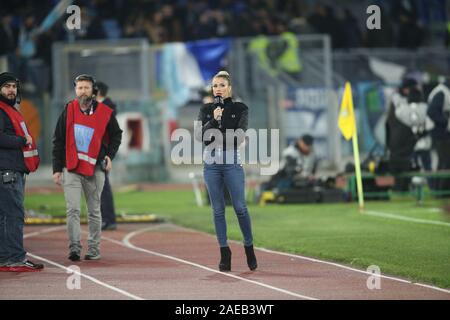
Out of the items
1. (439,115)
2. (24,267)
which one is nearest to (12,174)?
(24,267)

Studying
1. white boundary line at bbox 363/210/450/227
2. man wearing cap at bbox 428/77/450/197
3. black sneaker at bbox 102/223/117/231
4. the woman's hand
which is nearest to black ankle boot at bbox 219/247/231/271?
the woman's hand

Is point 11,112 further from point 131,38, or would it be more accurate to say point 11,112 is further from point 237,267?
point 131,38

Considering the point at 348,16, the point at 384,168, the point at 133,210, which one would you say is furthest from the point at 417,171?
the point at 348,16

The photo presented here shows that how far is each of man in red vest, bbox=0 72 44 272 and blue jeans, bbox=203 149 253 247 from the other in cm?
205

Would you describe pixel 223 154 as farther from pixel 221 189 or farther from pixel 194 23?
pixel 194 23

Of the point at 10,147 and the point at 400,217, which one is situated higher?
the point at 10,147

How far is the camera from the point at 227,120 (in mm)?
12609

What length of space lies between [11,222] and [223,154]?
2473 mm

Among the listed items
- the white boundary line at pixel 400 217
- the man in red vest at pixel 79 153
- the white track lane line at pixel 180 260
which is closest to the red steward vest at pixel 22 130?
the man in red vest at pixel 79 153

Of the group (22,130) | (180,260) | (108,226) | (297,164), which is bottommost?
(180,260)

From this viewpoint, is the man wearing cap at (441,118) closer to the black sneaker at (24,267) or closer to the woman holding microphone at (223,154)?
the woman holding microphone at (223,154)

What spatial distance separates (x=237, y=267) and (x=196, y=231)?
482 centimetres

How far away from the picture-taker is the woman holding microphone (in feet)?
41.3

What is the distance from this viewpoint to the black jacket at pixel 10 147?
12.9 metres
